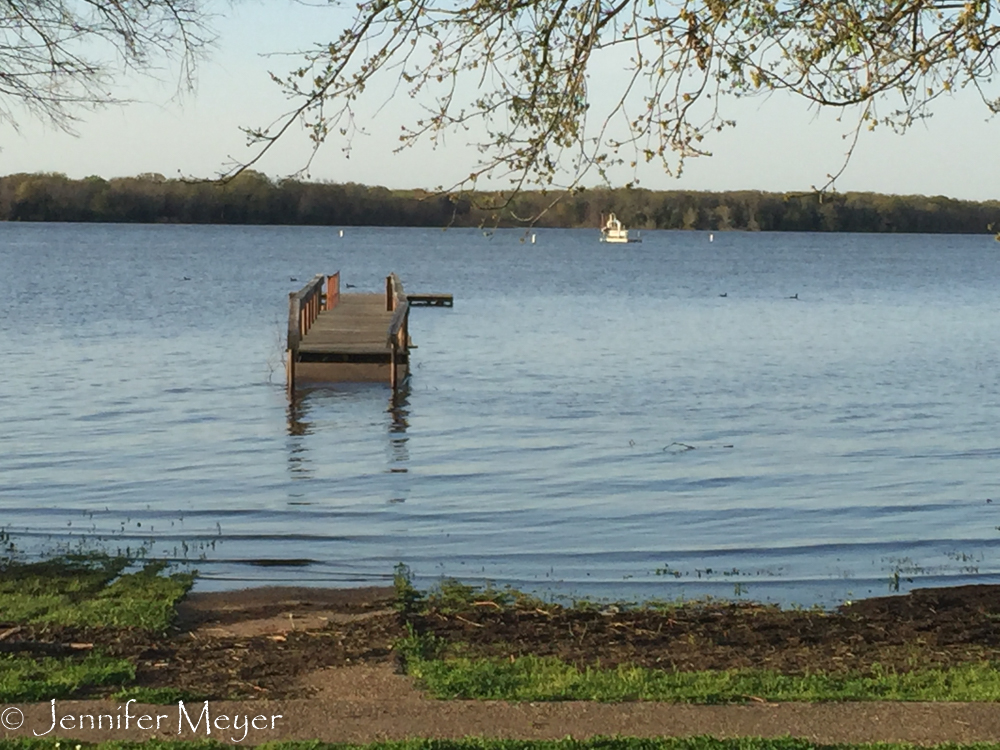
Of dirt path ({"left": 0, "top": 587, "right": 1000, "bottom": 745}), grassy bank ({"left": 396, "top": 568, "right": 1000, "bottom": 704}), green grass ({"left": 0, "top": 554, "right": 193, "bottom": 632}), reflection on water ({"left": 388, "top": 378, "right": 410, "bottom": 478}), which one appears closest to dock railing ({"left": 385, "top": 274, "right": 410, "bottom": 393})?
reflection on water ({"left": 388, "top": 378, "right": 410, "bottom": 478})

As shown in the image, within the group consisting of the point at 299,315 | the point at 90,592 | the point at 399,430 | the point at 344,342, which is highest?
the point at 299,315

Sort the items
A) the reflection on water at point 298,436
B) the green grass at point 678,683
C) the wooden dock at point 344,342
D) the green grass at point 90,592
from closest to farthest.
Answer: the green grass at point 678,683 < the green grass at point 90,592 < the reflection on water at point 298,436 < the wooden dock at point 344,342

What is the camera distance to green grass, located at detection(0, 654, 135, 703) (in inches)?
274

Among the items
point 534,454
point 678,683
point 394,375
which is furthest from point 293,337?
point 678,683

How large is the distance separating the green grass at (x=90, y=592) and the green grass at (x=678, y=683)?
2420mm

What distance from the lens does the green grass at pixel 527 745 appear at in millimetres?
6109

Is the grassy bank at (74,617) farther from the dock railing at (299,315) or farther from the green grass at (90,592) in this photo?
the dock railing at (299,315)

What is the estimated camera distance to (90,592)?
10633mm

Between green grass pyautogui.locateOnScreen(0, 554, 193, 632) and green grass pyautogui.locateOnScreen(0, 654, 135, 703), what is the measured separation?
4.00 ft

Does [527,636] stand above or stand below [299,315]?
below

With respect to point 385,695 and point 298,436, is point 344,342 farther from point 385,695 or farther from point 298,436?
point 385,695

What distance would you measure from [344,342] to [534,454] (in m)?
8.75

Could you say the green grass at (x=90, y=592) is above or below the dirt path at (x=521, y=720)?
below

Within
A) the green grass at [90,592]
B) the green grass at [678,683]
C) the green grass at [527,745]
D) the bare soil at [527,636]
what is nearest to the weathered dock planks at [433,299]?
the green grass at [90,592]
